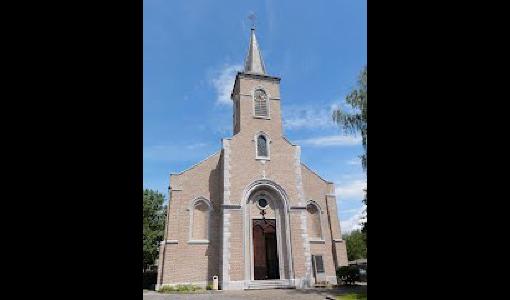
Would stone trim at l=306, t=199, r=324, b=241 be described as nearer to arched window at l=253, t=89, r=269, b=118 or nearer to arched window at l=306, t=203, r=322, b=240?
arched window at l=306, t=203, r=322, b=240

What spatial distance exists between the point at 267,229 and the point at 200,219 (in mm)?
4031

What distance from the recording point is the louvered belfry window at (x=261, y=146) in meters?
21.2

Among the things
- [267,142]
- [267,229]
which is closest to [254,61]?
[267,142]

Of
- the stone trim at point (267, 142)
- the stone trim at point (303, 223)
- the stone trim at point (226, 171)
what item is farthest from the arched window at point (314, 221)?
the stone trim at point (226, 171)

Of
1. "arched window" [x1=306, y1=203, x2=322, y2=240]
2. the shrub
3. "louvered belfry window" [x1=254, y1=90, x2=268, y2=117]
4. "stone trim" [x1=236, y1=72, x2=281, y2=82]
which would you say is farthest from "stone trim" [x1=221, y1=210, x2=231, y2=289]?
"stone trim" [x1=236, y1=72, x2=281, y2=82]

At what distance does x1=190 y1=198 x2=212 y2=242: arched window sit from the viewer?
63.2 ft

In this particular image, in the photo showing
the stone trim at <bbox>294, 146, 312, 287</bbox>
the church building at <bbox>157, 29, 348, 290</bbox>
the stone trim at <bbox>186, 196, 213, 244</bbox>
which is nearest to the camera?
the church building at <bbox>157, 29, 348, 290</bbox>

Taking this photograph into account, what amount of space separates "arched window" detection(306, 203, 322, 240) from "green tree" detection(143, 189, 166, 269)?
12.9 m
